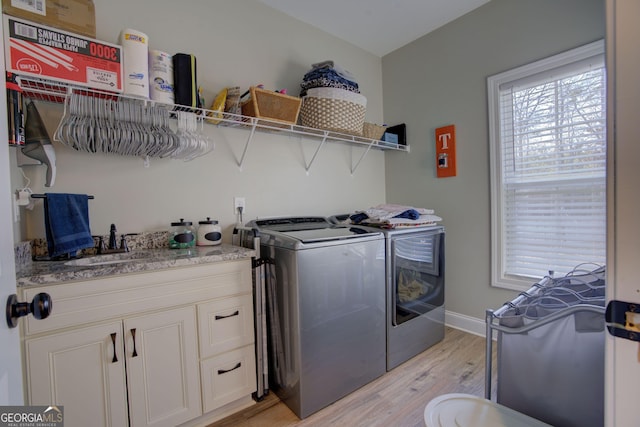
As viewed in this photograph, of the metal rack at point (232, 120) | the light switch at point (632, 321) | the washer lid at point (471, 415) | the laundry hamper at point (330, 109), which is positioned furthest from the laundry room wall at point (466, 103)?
the light switch at point (632, 321)

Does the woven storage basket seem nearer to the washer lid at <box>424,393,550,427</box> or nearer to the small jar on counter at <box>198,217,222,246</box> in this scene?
the small jar on counter at <box>198,217,222,246</box>

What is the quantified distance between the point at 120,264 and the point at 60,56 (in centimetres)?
93

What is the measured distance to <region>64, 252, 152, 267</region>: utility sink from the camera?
4.46ft

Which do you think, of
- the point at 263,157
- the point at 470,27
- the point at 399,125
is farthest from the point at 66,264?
the point at 470,27

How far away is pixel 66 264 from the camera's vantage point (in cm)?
128

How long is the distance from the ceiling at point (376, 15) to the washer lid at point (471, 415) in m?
2.61

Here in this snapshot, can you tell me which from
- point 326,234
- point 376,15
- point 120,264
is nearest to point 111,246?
point 120,264

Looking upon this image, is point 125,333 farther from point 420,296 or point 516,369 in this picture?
point 420,296

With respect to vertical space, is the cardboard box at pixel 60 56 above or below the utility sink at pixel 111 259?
above

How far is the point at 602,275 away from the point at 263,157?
2.04m

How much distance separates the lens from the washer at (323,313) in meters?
1.55

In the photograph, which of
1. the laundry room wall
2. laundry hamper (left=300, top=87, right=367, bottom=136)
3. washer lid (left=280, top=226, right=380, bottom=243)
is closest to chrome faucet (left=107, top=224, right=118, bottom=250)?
washer lid (left=280, top=226, right=380, bottom=243)

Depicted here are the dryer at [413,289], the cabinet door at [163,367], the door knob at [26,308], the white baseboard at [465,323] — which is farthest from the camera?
the white baseboard at [465,323]

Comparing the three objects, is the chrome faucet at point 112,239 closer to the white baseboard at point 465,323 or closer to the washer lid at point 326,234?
the washer lid at point 326,234
